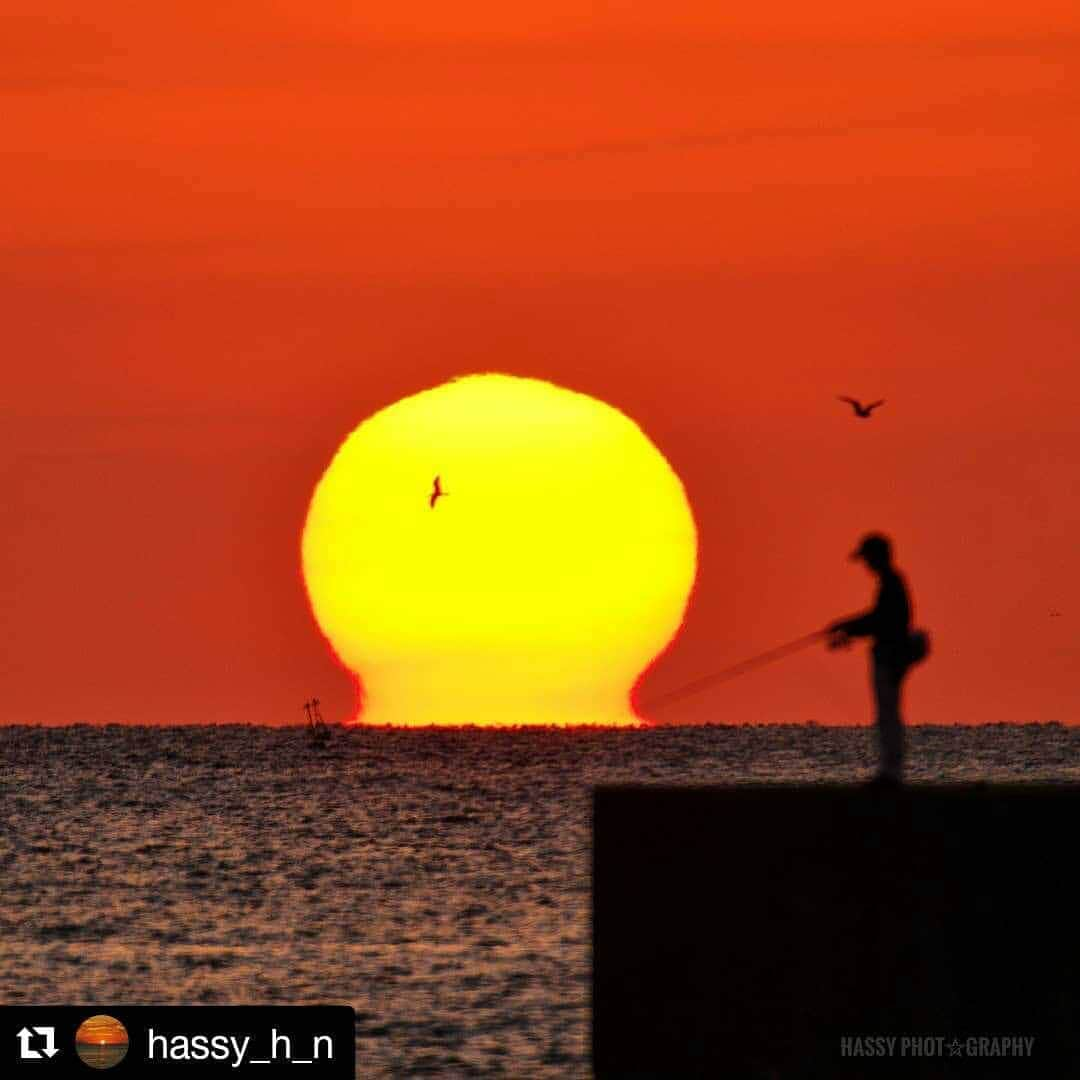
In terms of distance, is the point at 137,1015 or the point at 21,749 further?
the point at 21,749

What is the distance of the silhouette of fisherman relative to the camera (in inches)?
793

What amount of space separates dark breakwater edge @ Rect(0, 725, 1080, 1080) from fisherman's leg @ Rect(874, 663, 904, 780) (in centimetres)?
910

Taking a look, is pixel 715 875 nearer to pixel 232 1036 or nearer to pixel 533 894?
pixel 232 1036

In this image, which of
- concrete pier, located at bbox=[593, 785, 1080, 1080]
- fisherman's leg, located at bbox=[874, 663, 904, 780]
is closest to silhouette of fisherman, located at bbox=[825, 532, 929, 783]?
fisherman's leg, located at bbox=[874, 663, 904, 780]

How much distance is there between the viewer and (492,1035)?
31547 mm

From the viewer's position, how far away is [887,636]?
66.2ft

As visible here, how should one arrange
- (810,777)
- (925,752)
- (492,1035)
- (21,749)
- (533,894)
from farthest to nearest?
(21,749) → (925,752) → (810,777) → (533,894) → (492,1035)

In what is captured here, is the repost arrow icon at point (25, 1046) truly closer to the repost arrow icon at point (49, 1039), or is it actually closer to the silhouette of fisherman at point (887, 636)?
the repost arrow icon at point (49, 1039)

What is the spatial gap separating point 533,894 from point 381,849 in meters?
15.0

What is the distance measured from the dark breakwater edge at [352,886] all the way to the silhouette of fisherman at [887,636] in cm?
916

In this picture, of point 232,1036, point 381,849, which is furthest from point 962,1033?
point 381,849

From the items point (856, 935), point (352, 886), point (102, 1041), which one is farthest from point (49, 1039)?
point (352, 886)

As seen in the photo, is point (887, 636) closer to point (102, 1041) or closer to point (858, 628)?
point (858, 628)

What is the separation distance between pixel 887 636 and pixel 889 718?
591 mm
